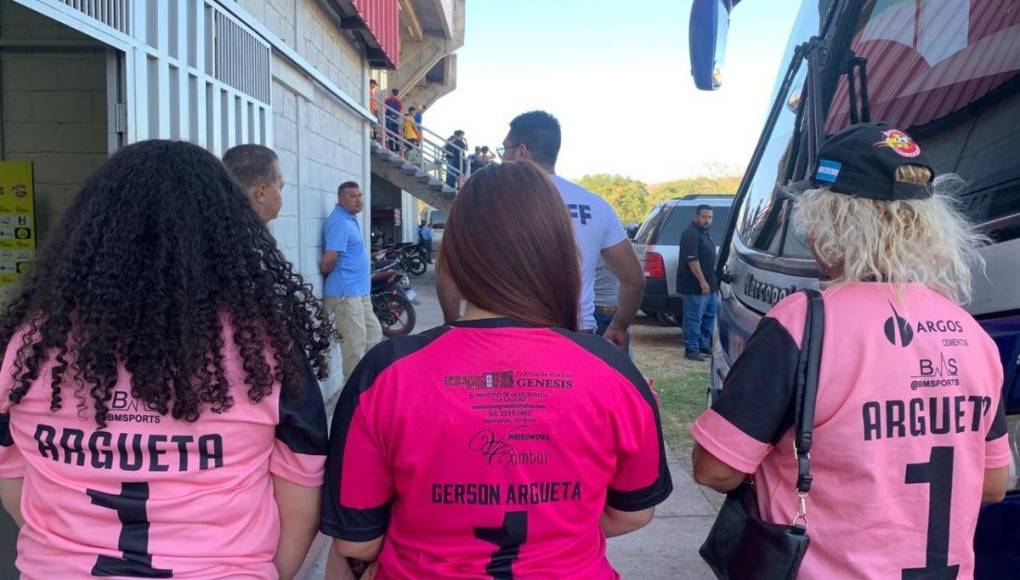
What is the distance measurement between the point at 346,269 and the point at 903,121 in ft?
17.0

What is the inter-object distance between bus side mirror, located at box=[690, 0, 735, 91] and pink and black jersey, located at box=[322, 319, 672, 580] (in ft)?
6.54

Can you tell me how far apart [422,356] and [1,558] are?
2819 mm

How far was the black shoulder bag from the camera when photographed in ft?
5.30

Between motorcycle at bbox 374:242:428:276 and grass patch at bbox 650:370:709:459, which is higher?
motorcycle at bbox 374:242:428:276

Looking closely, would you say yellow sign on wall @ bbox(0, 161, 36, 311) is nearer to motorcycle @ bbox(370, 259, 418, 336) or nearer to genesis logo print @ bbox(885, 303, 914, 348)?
genesis logo print @ bbox(885, 303, 914, 348)

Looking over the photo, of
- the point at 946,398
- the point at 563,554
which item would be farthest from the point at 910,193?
the point at 563,554

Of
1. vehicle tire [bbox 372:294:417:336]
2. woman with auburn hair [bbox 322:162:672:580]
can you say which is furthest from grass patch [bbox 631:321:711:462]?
woman with auburn hair [bbox 322:162:672:580]

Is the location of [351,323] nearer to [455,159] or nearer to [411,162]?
[411,162]

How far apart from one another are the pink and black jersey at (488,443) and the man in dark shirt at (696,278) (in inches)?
310

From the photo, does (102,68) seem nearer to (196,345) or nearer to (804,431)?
(196,345)

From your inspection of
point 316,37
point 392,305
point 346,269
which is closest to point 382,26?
point 316,37

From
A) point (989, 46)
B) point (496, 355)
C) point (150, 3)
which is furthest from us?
point (150, 3)

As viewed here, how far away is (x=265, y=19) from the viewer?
17.8ft

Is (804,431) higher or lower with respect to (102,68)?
lower
